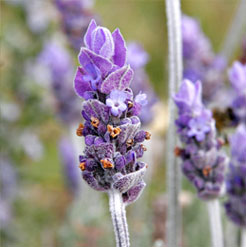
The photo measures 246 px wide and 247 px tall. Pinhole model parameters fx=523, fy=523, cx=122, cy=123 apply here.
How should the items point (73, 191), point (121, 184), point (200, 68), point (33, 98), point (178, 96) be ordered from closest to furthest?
point (121, 184), point (178, 96), point (200, 68), point (33, 98), point (73, 191)

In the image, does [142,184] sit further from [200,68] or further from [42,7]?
[42,7]

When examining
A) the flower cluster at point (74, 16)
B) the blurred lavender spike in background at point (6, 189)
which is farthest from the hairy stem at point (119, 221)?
the blurred lavender spike in background at point (6, 189)

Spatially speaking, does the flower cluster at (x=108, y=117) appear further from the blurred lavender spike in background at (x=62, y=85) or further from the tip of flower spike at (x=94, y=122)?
the blurred lavender spike in background at (x=62, y=85)

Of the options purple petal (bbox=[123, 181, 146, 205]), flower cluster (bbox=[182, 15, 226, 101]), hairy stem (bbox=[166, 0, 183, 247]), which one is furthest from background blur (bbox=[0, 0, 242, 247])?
purple petal (bbox=[123, 181, 146, 205])

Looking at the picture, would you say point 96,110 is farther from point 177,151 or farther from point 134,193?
point 177,151

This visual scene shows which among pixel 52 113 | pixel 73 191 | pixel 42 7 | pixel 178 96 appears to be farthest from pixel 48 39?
pixel 178 96

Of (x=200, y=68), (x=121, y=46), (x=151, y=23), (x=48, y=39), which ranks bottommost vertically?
(x=121, y=46)
